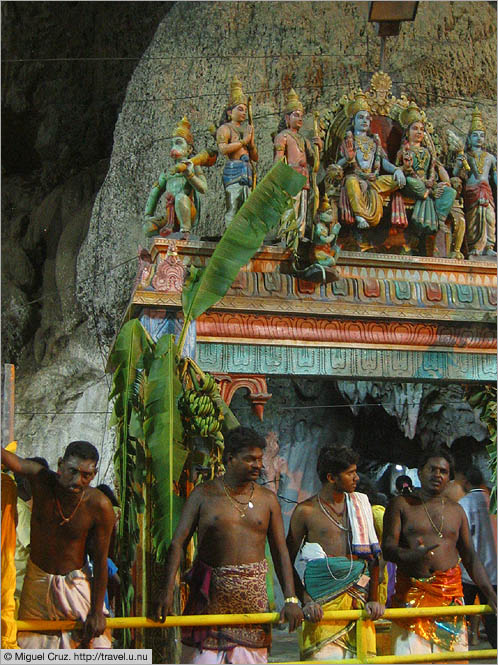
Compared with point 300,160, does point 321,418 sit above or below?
below

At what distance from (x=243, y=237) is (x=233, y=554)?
2.42 metres

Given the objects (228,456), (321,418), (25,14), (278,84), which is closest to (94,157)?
(25,14)

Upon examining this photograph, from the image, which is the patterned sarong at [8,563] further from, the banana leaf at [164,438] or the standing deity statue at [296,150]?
the standing deity statue at [296,150]

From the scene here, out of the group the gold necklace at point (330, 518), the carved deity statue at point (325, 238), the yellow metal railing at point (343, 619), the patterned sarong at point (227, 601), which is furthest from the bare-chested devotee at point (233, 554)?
the carved deity statue at point (325, 238)

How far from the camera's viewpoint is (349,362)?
7.72 meters

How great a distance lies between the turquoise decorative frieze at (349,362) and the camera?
7418 millimetres

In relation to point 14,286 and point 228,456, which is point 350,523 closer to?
point 228,456

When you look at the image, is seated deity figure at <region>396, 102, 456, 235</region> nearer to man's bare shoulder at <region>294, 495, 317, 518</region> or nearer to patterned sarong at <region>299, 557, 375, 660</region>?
man's bare shoulder at <region>294, 495, 317, 518</region>

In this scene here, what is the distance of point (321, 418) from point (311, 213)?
4244mm

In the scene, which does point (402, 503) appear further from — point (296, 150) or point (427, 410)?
point (427, 410)

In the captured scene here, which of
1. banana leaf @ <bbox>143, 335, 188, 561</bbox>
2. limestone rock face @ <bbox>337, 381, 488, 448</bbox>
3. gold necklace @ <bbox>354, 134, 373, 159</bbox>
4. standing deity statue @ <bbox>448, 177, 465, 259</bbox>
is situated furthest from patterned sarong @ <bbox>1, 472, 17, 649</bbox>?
limestone rock face @ <bbox>337, 381, 488, 448</bbox>

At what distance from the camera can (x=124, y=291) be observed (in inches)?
422

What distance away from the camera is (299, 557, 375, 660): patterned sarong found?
16.4 ft

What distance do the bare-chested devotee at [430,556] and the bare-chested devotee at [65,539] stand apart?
1.64 metres
